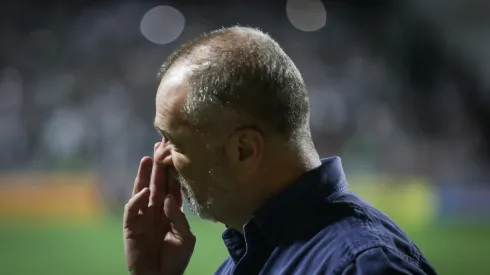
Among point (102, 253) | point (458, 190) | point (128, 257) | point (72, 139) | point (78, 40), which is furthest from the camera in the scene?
point (78, 40)

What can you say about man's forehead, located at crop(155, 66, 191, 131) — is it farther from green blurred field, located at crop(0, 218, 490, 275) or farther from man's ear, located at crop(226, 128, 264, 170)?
green blurred field, located at crop(0, 218, 490, 275)

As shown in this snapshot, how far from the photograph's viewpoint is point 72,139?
8789 millimetres

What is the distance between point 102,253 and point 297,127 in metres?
5.06

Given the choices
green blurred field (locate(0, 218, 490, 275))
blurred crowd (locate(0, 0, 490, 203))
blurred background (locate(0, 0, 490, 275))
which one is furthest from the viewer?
blurred crowd (locate(0, 0, 490, 203))

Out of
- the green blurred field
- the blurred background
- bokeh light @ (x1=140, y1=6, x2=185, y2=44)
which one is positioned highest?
bokeh light @ (x1=140, y1=6, x2=185, y2=44)

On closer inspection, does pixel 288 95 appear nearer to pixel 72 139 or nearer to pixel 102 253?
pixel 102 253

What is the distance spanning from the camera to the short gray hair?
3.12 feet

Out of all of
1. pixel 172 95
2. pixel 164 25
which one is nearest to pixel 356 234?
pixel 172 95

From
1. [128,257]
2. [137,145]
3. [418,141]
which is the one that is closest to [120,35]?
[137,145]

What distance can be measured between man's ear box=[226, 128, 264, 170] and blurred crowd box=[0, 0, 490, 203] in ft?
21.5

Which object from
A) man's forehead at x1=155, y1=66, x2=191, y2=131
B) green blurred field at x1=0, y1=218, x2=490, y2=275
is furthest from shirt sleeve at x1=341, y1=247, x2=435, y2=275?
green blurred field at x1=0, y1=218, x2=490, y2=275

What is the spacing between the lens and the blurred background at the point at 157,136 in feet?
21.6

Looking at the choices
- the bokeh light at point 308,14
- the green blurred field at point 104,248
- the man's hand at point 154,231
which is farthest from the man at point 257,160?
the bokeh light at point 308,14

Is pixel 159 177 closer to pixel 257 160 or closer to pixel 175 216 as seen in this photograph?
pixel 175 216
